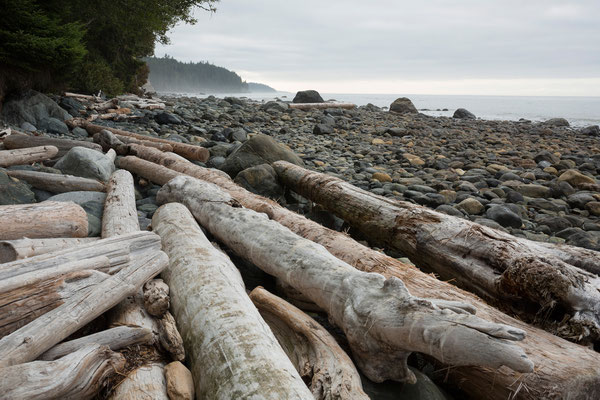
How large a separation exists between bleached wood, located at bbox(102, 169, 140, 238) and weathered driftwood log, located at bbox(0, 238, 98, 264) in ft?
1.56

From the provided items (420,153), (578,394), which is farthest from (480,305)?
(420,153)

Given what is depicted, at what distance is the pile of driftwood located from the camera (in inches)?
77.3

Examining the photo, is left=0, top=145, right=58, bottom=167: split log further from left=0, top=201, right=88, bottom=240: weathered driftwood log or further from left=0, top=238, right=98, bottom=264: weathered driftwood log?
left=0, top=238, right=98, bottom=264: weathered driftwood log

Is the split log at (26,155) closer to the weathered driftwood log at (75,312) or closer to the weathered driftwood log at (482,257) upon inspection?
the weathered driftwood log at (75,312)

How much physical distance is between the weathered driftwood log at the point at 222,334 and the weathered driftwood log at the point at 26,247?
38.3 inches

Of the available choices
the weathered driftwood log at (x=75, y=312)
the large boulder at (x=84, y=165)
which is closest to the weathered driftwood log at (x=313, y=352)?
the weathered driftwood log at (x=75, y=312)

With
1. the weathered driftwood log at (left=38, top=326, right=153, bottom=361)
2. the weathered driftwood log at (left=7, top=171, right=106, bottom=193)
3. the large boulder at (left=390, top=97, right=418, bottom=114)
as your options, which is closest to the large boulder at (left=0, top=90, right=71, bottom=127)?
the weathered driftwood log at (left=7, top=171, right=106, bottom=193)

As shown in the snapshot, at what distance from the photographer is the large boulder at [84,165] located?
19.8 feet

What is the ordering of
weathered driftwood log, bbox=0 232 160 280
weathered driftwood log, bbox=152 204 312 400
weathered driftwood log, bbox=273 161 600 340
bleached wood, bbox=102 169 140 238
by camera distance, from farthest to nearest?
bleached wood, bbox=102 169 140 238 < weathered driftwood log, bbox=273 161 600 340 < weathered driftwood log, bbox=0 232 160 280 < weathered driftwood log, bbox=152 204 312 400

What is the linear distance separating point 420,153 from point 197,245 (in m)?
10.7

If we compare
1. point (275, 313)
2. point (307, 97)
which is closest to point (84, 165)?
point (275, 313)

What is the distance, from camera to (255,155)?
301 inches

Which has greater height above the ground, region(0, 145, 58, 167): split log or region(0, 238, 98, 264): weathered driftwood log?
region(0, 145, 58, 167): split log

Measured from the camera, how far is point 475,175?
9523 millimetres
